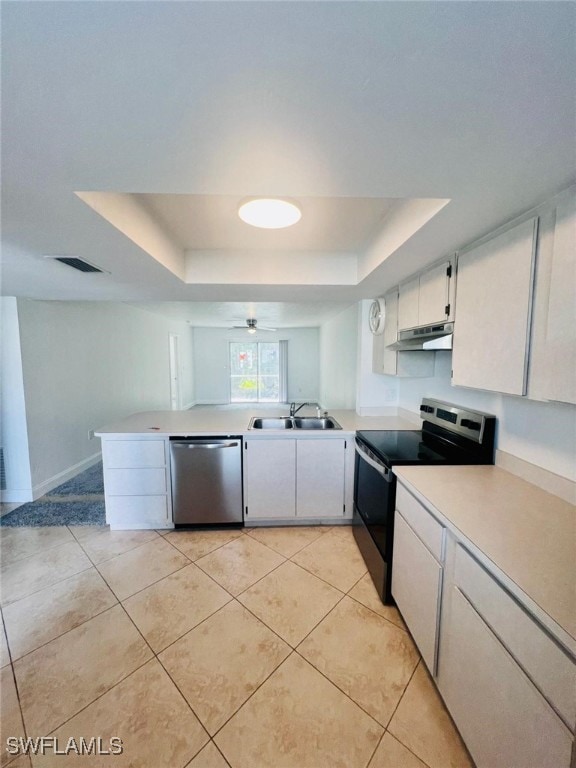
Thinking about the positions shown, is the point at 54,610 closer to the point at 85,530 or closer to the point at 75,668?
the point at 75,668

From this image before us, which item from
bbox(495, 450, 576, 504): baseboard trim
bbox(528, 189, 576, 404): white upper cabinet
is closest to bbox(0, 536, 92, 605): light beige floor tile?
bbox(495, 450, 576, 504): baseboard trim

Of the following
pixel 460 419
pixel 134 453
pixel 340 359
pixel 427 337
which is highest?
pixel 427 337

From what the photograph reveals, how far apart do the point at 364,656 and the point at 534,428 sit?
1.44 meters

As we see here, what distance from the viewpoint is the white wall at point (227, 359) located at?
811 centimetres

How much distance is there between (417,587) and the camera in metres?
1.36

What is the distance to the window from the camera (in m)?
8.27

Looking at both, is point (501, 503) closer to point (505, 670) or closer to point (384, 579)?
point (505, 670)

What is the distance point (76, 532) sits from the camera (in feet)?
8.08

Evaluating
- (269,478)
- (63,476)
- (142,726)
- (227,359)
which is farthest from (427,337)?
(227,359)

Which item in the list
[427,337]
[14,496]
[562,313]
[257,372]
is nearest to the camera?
[562,313]

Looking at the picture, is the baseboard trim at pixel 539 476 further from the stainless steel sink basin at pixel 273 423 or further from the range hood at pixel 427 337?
the stainless steel sink basin at pixel 273 423

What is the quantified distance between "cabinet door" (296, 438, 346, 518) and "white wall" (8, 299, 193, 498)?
9.37ft

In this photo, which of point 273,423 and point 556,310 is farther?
point 273,423

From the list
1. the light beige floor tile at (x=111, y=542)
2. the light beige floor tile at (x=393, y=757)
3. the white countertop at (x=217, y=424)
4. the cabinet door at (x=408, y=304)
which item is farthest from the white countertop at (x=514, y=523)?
the light beige floor tile at (x=111, y=542)
